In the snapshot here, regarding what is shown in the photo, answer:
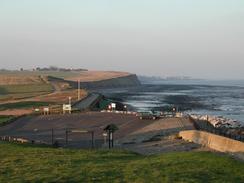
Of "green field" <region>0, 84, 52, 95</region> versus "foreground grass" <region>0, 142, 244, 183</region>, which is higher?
"foreground grass" <region>0, 142, 244, 183</region>

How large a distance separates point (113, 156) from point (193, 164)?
15.2 feet

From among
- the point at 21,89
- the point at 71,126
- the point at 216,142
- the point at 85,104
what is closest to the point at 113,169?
the point at 216,142

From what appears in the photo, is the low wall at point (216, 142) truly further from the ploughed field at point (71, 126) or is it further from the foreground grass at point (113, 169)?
the ploughed field at point (71, 126)

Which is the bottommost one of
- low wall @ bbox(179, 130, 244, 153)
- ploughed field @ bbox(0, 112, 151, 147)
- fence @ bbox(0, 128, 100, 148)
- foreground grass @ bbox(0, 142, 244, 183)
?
ploughed field @ bbox(0, 112, 151, 147)

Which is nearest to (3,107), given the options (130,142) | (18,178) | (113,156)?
(130,142)

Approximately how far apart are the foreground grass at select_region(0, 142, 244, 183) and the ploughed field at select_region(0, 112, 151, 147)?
612 inches

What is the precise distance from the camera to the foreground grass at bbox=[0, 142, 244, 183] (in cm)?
1386

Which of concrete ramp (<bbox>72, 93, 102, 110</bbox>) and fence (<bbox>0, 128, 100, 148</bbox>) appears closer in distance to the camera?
fence (<bbox>0, 128, 100, 148</bbox>)

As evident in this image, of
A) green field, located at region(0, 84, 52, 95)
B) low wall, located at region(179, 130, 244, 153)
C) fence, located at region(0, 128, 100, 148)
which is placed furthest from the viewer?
Answer: green field, located at region(0, 84, 52, 95)

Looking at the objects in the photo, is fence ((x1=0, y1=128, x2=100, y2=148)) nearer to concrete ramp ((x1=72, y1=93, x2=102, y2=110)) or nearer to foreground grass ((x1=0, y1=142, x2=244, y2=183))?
foreground grass ((x1=0, y1=142, x2=244, y2=183))

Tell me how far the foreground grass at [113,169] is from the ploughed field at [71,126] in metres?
15.6

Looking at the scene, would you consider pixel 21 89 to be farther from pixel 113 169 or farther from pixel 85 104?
pixel 113 169

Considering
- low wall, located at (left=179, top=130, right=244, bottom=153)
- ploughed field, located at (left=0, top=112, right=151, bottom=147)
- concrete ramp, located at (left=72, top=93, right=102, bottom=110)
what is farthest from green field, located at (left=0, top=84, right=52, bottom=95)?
low wall, located at (left=179, top=130, right=244, bottom=153)

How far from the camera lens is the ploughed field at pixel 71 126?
3783cm
